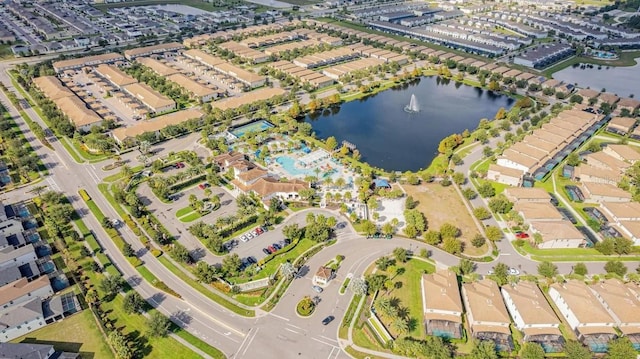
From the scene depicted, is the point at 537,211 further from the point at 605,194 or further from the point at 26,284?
the point at 26,284

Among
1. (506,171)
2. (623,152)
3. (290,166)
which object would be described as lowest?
(290,166)

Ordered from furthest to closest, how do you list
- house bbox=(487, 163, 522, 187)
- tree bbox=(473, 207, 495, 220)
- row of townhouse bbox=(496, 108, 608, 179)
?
1. row of townhouse bbox=(496, 108, 608, 179)
2. house bbox=(487, 163, 522, 187)
3. tree bbox=(473, 207, 495, 220)

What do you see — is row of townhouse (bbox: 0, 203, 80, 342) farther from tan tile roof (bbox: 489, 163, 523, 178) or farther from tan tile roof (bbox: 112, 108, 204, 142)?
tan tile roof (bbox: 489, 163, 523, 178)

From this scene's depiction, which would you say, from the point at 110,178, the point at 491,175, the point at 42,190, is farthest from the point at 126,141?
the point at 491,175

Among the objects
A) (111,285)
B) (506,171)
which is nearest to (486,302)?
(506,171)

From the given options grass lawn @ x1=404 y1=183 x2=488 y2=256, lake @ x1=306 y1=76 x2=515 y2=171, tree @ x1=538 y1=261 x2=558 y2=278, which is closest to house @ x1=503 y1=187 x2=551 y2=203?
grass lawn @ x1=404 y1=183 x2=488 y2=256

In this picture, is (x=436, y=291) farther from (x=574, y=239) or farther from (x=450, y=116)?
(x=450, y=116)
